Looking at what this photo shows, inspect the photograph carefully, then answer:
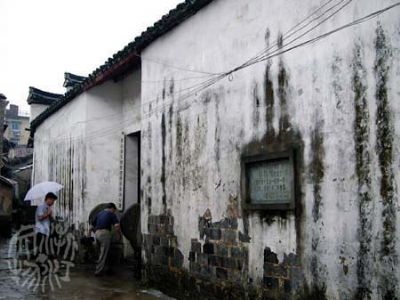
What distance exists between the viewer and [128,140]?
11633 mm

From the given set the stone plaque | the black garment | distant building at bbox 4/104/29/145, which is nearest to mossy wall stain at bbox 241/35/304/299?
the stone plaque

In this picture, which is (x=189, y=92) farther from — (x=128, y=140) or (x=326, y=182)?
(x=128, y=140)

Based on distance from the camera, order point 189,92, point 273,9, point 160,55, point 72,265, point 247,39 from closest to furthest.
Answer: point 273,9 < point 247,39 < point 189,92 < point 160,55 < point 72,265

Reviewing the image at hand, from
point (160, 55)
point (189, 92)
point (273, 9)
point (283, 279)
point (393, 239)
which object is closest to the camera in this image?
point (393, 239)

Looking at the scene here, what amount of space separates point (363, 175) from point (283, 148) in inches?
45.0

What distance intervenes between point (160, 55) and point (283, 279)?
4.66 m

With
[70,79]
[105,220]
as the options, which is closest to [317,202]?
[105,220]

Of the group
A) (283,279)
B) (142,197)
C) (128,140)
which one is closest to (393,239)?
(283,279)

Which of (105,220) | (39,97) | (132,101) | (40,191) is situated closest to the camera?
(105,220)

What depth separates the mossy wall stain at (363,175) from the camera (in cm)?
418

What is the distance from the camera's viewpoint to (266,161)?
5.50 m

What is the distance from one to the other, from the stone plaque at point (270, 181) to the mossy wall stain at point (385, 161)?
1.19m

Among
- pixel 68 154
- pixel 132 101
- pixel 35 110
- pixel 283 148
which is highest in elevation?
pixel 35 110

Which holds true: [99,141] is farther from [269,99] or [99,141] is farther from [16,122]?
[16,122]
